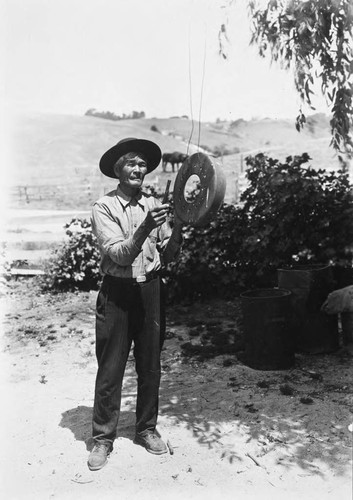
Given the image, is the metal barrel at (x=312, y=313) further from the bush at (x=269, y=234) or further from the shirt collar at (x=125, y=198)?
the shirt collar at (x=125, y=198)

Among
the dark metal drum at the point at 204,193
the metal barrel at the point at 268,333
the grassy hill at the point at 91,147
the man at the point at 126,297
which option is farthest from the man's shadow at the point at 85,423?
the grassy hill at the point at 91,147

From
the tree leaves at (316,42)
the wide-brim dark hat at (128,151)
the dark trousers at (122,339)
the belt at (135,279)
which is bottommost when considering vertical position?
the dark trousers at (122,339)

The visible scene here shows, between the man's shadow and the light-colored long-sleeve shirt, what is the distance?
1271 mm

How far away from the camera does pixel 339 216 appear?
6410 mm

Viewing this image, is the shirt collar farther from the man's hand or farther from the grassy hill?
the grassy hill

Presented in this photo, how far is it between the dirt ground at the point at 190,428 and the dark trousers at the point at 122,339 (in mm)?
331

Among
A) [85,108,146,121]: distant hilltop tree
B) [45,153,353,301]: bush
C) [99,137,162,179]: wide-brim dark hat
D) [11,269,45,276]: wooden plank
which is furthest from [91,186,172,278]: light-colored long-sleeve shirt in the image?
[85,108,146,121]: distant hilltop tree

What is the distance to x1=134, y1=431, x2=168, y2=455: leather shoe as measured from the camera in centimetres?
363

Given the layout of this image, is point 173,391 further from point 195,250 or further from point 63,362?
point 195,250

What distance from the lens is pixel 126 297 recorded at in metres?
3.48

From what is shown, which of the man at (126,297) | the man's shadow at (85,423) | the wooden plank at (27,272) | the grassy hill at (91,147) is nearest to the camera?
the man at (126,297)

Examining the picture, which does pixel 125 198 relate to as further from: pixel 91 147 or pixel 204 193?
pixel 91 147

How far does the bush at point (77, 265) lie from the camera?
8.84 m

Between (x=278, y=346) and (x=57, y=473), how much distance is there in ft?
8.05
